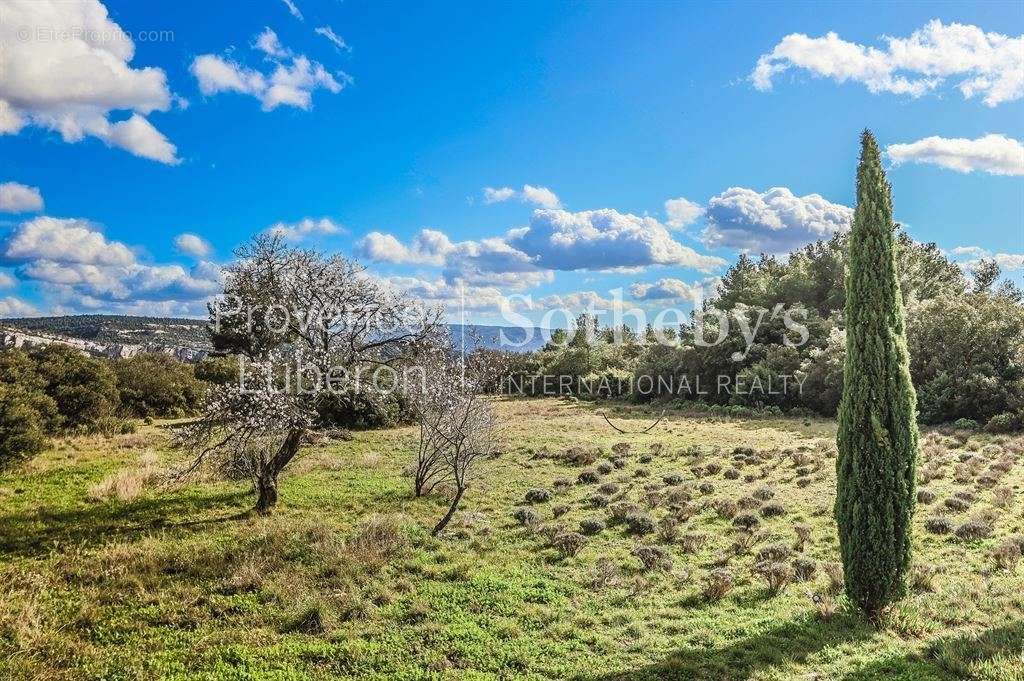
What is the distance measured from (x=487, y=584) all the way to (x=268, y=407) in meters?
6.73

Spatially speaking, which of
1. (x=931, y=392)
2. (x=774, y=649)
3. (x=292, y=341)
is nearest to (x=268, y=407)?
(x=292, y=341)

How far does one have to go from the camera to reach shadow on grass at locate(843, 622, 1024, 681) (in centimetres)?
679

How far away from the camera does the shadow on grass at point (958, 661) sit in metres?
6.79

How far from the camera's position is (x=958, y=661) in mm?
6973

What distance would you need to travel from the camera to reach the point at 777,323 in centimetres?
4162

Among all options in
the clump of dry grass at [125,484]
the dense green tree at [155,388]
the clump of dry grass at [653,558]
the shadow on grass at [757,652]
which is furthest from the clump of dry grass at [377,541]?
the dense green tree at [155,388]

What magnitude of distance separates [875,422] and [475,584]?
23.2 ft

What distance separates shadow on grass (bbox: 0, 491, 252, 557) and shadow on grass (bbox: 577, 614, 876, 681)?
36.5 ft

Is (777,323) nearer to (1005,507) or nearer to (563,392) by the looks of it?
(563,392)

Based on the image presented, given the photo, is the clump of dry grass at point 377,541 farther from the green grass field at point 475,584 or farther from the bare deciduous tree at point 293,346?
the bare deciduous tree at point 293,346

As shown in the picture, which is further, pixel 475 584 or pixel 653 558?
pixel 653 558

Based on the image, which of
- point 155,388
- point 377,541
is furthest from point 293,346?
point 155,388

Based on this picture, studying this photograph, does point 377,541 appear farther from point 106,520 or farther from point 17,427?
point 17,427

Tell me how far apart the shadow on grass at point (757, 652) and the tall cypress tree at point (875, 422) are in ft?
2.61
